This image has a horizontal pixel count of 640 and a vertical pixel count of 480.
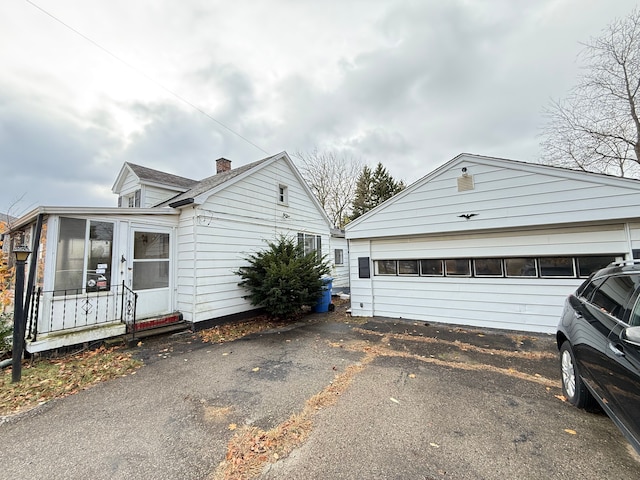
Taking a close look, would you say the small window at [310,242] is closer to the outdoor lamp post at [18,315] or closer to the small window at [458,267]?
the small window at [458,267]

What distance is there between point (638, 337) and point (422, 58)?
9.81m

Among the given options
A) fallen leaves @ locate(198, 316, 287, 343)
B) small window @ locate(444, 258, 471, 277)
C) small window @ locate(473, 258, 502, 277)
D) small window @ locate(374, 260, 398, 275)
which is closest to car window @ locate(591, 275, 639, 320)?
small window @ locate(473, 258, 502, 277)

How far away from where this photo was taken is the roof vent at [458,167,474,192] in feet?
21.0

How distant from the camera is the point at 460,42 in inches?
312

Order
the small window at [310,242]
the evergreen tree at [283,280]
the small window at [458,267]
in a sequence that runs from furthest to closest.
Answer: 1. the small window at [310,242]
2. the evergreen tree at [283,280]
3. the small window at [458,267]

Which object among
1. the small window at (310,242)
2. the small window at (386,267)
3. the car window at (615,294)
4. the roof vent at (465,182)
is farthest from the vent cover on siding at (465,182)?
the small window at (310,242)

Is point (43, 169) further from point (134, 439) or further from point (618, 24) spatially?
point (618, 24)

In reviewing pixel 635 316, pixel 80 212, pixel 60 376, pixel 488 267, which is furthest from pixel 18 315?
pixel 488 267

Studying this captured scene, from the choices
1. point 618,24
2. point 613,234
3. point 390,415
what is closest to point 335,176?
point 618,24

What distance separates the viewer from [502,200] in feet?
19.7

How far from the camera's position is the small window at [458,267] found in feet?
21.8

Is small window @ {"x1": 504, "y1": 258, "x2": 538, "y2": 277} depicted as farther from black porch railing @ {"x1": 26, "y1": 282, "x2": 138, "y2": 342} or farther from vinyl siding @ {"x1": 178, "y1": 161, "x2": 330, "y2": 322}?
black porch railing @ {"x1": 26, "y1": 282, "x2": 138, "y2": 342}

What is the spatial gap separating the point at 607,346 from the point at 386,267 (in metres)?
5.56

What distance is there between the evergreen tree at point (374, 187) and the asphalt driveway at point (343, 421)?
24.2 m
